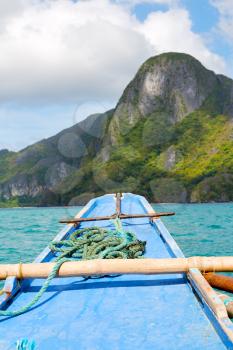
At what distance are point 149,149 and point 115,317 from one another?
131m

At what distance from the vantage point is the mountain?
4373 inches

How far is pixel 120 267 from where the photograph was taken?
4.04m

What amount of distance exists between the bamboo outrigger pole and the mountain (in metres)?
98.6

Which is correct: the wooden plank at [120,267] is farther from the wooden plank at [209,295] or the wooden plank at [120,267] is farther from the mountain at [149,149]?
the mountain at [149,149]

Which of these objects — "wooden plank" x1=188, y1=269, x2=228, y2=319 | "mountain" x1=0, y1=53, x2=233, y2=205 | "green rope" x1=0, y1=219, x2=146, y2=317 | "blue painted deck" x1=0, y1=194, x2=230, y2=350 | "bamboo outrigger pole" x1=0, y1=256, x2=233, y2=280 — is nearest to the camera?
"blue painted deck" x1=0, y1=194, x2=230, y2=350

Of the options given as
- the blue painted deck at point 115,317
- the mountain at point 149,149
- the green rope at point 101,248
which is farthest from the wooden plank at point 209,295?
the mountain at point 149,149

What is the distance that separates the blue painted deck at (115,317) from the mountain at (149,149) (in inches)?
3893

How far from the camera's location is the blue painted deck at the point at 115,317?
2.98 metres

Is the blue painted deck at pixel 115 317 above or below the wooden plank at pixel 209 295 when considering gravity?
below

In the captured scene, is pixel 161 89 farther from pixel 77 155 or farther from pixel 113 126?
pixel 77 155

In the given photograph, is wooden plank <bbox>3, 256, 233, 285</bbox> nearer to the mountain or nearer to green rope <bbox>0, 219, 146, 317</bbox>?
green rope <bbox>0, 219, 146, 317</bbox>

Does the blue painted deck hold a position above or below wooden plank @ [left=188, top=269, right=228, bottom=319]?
below

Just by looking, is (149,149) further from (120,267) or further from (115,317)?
(115,317)

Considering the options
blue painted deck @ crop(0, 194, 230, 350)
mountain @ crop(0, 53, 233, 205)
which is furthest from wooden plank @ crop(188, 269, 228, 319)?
mountain @ crop(0, 53, 233, 205)
